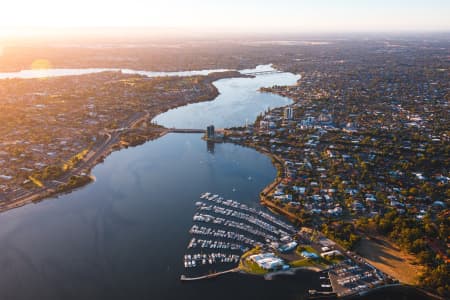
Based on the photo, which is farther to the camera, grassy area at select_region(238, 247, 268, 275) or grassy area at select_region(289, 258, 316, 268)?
grassy area at select_region(289, 258, 316, 268)

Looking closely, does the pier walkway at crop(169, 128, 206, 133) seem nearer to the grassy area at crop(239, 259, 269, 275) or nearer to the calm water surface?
the calm water surface

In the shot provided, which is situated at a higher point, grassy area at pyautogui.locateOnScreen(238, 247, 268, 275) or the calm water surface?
the calm water surface

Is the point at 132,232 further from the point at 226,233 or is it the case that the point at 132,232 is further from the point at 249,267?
the point at 249,267

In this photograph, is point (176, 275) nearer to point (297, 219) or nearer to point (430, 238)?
point (297, 219)

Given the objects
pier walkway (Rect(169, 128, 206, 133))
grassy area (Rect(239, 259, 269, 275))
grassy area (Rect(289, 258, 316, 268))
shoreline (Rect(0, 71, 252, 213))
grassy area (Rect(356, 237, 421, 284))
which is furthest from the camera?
pier walkway (Rect(169, 128, 206, 133))

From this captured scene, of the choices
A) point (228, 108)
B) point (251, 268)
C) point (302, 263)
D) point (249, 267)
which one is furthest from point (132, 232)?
point (228, 108)

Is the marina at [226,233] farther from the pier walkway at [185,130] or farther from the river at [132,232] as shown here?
the pier walkway at [185,130]

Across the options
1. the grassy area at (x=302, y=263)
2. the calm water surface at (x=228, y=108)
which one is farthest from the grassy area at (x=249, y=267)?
the calm water surface at (x=228, y=108)

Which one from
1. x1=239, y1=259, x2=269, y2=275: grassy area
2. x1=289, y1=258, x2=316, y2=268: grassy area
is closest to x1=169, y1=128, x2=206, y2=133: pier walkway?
x1=239, y1=259, x2=269, y2=275: grassy area
